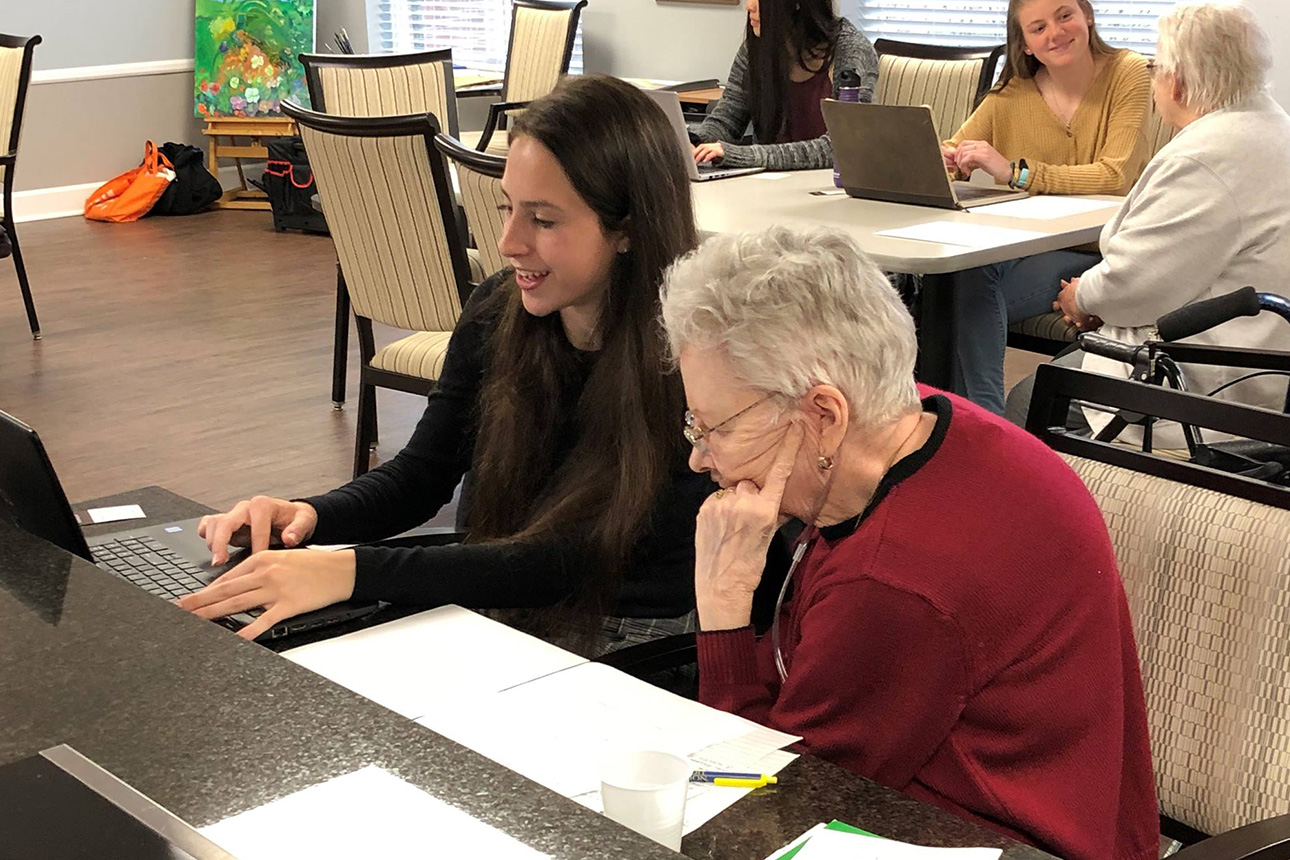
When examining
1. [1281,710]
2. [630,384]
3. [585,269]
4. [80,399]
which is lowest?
[80,399]

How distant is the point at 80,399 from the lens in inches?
189

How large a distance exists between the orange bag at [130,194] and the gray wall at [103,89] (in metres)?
0.29

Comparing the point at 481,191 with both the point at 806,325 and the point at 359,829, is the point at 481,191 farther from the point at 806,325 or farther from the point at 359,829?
the point at 359,829

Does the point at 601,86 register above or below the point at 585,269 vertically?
above

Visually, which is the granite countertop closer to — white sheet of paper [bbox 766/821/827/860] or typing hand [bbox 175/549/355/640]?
white sheet of paper [bbox 766/821/827/860]

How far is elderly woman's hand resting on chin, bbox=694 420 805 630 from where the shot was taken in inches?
53.1

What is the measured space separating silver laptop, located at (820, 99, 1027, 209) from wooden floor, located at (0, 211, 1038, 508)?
62.4 inches

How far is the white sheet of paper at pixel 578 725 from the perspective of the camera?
1.16 m

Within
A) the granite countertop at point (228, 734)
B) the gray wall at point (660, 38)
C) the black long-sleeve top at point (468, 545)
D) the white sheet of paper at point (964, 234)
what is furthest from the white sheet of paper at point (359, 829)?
the gray wall at point (660, 38)

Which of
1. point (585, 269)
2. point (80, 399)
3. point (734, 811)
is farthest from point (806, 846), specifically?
point (80, 399)

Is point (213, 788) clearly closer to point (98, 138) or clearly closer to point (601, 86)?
point (601, 86)

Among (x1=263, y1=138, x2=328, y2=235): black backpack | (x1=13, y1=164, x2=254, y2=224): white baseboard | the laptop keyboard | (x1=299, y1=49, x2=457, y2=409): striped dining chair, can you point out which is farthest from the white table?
(x1=13, y1=164, x2=254, y2=224): white baseboard

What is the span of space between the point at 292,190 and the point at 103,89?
156 centimetres

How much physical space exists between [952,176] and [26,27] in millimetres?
6091
